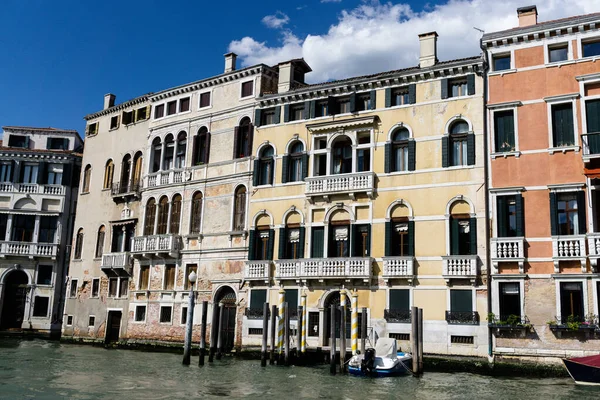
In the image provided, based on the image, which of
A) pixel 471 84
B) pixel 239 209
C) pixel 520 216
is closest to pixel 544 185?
pixel 520 216

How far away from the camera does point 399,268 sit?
21.7 metres

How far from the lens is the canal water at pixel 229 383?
15352 mm

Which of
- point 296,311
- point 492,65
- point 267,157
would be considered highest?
point 492,65

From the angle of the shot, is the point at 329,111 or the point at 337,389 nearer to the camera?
the point at 337,389

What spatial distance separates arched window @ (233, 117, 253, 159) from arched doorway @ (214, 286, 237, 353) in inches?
221

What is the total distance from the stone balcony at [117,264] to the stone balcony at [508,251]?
17031mm

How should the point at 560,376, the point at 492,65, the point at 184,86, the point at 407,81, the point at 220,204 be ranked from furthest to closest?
1. the point at 184,86
2. the point at 220,204
3. the point at 407,81
4. the point at 492,65
5. the point at 560,376

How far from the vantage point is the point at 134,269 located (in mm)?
29734

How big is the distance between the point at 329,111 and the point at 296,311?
7.63m

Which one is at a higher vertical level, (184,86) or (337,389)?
(184,86)

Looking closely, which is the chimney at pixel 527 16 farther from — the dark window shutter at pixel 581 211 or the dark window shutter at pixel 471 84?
the dark window shutter at pixel 581 211

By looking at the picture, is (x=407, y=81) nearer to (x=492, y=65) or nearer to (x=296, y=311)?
(x=492, y=65)

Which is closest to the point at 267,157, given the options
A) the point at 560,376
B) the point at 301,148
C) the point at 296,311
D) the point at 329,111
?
the point at 301,148

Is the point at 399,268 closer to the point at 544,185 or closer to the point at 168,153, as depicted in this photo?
the point at 544,185
